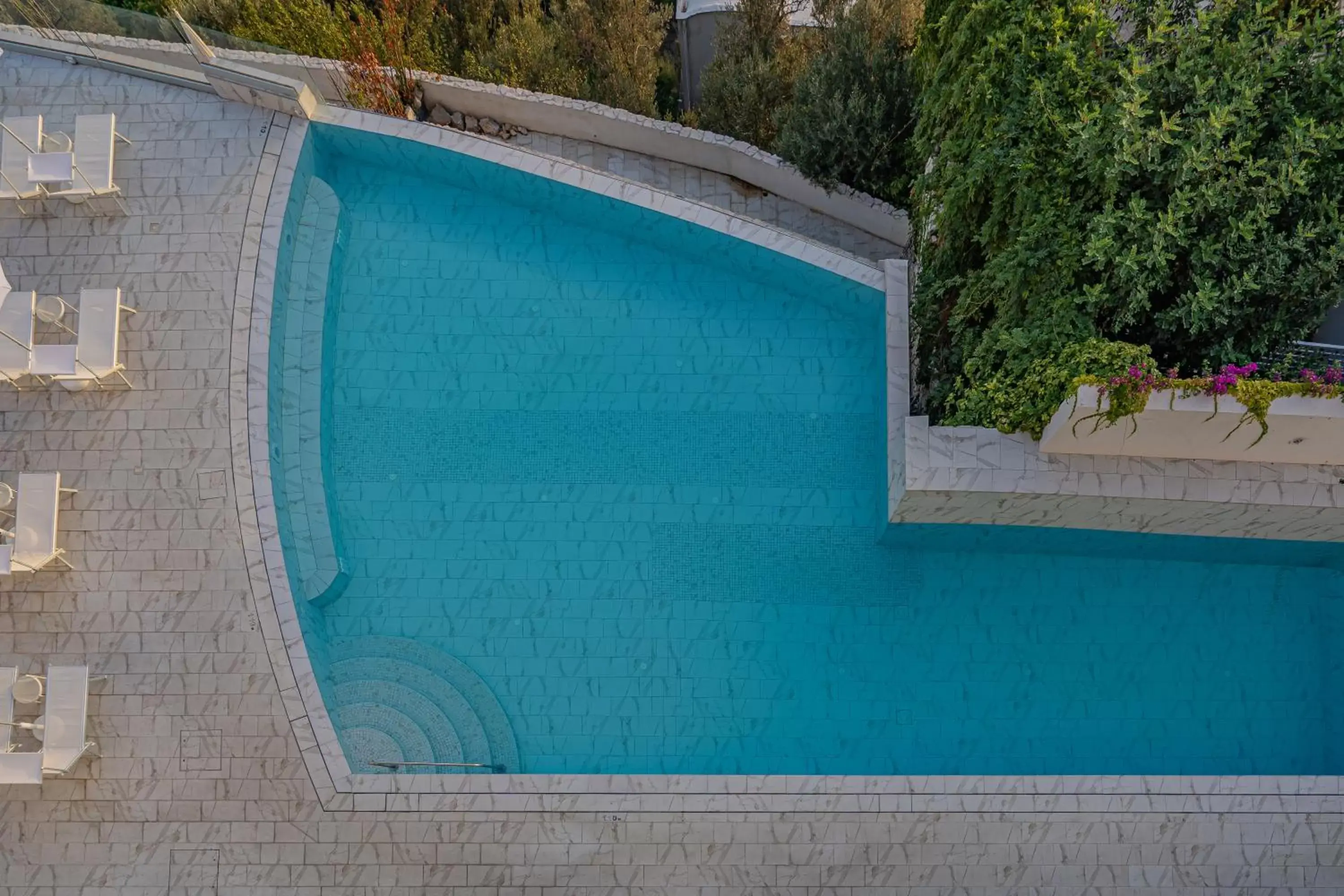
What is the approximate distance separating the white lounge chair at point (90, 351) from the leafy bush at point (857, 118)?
7.98 m

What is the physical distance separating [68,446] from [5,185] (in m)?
2.93

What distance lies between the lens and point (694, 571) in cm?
843

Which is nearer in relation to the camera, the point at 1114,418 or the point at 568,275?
the point at 1114,418

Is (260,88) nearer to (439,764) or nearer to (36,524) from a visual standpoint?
(36,524)

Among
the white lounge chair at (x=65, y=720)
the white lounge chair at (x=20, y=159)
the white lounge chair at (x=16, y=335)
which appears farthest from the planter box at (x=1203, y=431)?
the white lounge chair at (x=20, y=159)

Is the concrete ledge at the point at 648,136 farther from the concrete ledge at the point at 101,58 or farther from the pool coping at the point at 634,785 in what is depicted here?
the pool coping at the point at 634,785

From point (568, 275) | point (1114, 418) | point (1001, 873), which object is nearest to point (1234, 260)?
point (1114, 418)

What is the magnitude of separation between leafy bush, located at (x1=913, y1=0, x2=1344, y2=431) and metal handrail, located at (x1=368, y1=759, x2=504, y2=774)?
5318 millimetres

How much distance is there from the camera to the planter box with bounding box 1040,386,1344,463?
21.1 ft

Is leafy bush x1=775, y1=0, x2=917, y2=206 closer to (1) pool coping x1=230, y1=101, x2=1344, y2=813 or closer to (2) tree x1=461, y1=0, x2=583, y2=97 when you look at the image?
(1) pool coping x1=230, y1=101, x2=1344, y2=813

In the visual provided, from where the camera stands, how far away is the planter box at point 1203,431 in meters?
6.43

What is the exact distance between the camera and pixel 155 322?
8578mm

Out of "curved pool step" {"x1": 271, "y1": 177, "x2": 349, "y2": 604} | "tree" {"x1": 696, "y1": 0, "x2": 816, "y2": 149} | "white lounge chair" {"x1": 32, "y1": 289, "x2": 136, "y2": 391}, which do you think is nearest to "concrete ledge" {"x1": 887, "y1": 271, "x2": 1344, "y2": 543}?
"curved pool step" {"x1": 271, "y1": 177, "x2": 349, "y2": 604}

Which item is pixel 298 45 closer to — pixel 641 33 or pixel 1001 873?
pixel 641 33
